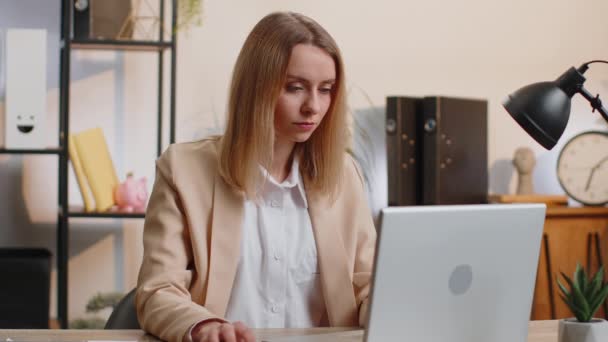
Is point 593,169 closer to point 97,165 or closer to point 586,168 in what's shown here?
point 586,168

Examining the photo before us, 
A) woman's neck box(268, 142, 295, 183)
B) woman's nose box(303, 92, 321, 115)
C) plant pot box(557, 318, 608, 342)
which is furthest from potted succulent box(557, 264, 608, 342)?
woman's neck box(268, 142, 295, 183)

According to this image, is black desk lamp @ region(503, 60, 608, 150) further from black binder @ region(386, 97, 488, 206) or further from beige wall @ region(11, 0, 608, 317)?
beige wall @ region(11, 0, 608, 317)

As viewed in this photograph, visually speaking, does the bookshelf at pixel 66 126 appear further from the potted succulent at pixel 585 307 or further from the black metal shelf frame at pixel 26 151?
the potted succulent at pixel 585 307

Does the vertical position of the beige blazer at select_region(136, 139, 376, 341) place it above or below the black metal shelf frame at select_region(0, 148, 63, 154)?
below

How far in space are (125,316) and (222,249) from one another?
0.83ft

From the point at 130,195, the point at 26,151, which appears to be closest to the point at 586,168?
the point at 130,195

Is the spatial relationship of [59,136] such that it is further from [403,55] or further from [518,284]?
[518,284]

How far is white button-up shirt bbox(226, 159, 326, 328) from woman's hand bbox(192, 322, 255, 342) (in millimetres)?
351

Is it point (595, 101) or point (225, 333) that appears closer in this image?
point (225, 333)

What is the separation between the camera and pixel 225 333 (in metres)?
1.48

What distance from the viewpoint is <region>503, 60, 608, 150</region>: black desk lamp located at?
156 cm

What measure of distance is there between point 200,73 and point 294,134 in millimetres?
2074

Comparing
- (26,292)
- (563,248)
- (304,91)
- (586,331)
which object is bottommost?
(26,292)

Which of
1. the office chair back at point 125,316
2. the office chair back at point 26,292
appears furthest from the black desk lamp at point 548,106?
the office chair back at point 26,292
